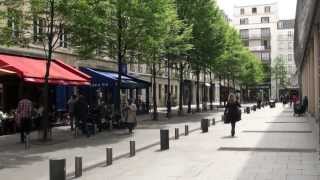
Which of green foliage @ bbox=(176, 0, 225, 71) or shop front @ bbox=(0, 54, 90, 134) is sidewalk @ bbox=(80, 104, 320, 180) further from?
green foliage @ bbox=(176, 0, 225, 71)

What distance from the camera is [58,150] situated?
17766 mm

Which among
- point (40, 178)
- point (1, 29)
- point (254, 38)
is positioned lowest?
point (40, 178)

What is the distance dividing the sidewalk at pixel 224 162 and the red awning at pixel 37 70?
6.82 m

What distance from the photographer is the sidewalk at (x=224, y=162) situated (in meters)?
11.7

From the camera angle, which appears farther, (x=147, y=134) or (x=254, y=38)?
(x=254, y=38)

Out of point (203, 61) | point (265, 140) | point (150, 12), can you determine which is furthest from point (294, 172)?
point (203, 61)

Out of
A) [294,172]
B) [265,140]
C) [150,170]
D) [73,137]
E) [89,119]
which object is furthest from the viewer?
[89,119]

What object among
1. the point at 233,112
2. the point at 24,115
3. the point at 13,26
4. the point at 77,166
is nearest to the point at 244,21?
the point at 233,112

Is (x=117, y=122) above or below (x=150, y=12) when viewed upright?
below

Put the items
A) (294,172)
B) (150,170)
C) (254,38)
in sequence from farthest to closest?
(254,38), (150,170), (294,172)

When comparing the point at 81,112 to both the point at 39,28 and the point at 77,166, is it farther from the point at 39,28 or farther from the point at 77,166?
the point at 77,166

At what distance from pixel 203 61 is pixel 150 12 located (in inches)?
701

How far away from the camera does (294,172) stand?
39.1 ft

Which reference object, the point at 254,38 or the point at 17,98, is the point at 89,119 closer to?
the point at 17,98
